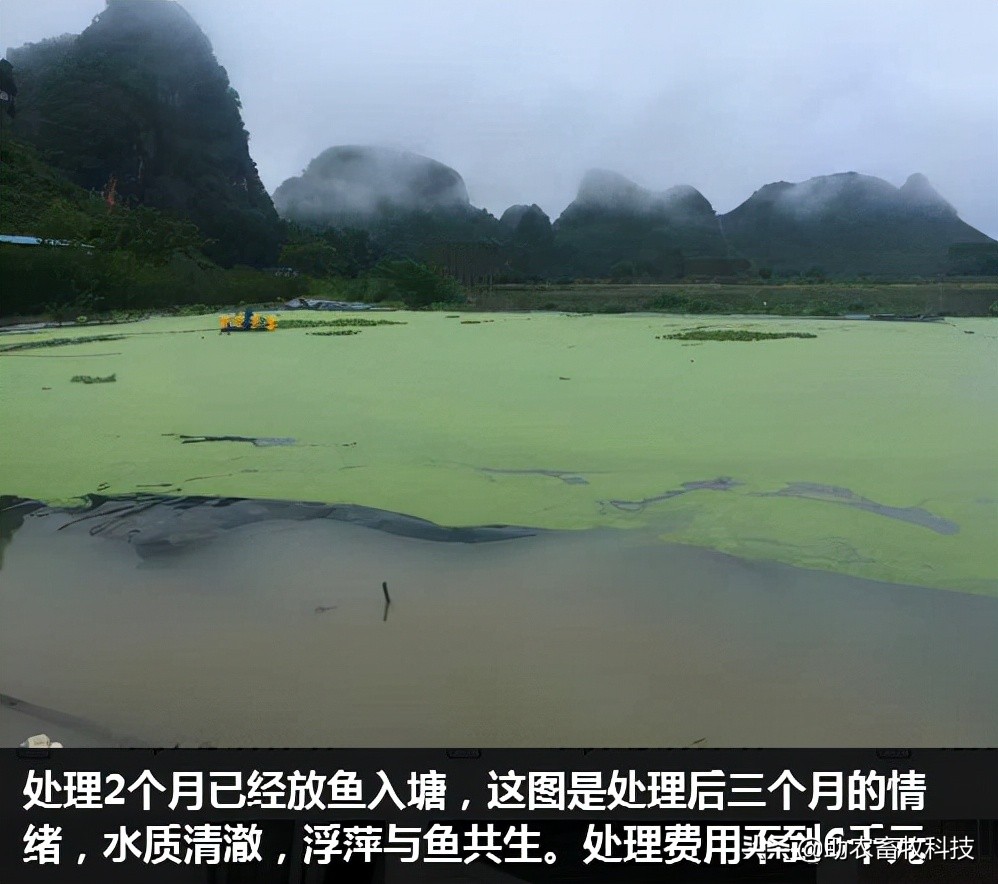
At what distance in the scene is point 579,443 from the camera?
252 centimetres

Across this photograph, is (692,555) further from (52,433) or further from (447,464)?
(52,433)

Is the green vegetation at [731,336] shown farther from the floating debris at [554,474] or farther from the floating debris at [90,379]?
the floating debris at [554,474]

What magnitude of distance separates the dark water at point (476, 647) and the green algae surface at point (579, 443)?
194 mm

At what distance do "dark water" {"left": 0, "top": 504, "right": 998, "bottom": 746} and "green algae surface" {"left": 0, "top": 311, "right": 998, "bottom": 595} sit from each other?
194 millimetres

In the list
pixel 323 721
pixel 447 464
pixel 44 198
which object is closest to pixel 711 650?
pixel 323 721

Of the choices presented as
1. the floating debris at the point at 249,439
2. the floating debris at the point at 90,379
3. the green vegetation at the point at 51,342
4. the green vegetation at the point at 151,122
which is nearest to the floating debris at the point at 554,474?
the floating debris at the point at 249,439

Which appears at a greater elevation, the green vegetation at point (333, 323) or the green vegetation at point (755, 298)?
the green vegetation at point (755, 298)

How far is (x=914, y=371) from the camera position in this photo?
4.09 meters

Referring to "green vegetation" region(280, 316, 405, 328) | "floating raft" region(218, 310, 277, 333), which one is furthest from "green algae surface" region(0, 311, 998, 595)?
"green vegetation" region(280, 316, 405, 328)

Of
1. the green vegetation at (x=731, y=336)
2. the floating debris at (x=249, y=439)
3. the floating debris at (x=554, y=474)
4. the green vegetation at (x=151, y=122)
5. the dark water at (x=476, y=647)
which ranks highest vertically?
the green vegetation at (x=151, y=122)

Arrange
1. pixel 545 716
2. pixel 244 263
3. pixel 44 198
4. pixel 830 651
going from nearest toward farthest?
pixel 545 716 < pixel 830 651 < pixel 44 198 < pixel 244 263

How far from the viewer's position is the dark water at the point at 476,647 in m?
1.13

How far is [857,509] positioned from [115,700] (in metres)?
1.44

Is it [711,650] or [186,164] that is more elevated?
[186,164]
